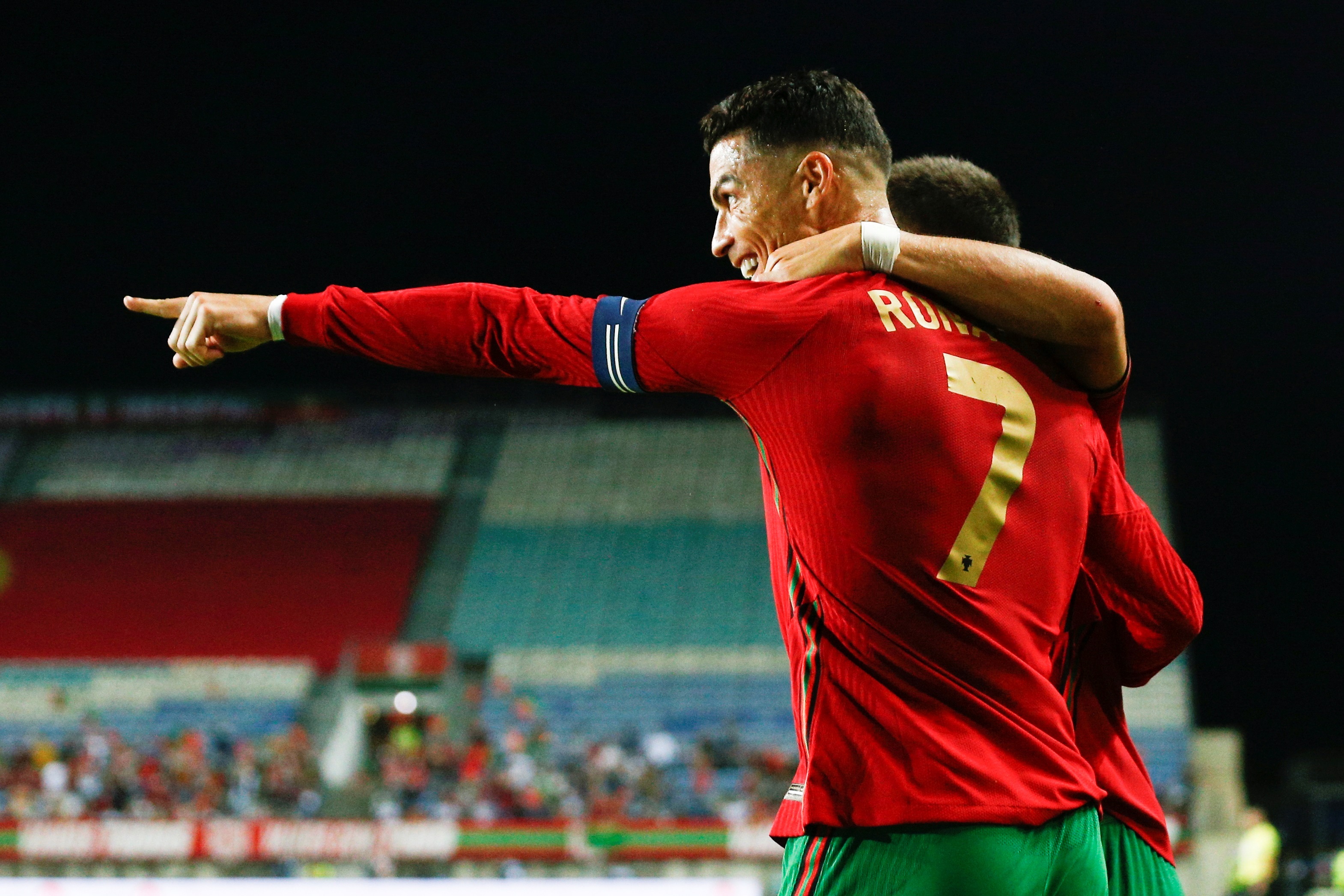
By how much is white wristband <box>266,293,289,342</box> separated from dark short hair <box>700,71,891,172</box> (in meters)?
0.73

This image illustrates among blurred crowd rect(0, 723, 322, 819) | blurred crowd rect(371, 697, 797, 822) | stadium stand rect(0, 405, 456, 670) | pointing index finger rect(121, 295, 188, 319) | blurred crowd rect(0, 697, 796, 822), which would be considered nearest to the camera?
pointing index finger rect(121, 295, 188, 319)

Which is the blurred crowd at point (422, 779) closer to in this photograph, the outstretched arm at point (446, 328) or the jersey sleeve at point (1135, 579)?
the jersey sleeve at point (1135, 579)

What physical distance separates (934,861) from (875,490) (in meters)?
0.49

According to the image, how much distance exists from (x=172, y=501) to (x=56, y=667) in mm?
5092

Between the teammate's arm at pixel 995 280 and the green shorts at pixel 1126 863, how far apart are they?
799 millimetres

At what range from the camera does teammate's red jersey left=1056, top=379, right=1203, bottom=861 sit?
2.10 m

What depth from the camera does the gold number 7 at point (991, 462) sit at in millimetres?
1764

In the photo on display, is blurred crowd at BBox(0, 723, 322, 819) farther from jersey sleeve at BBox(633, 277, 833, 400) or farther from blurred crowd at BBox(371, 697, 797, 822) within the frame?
jersey sleeve at BBox(633, 277, 833, 400)

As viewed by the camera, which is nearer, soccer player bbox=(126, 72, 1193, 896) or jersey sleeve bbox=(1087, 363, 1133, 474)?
soccer player bbox=(126, 72, 1193, 896)

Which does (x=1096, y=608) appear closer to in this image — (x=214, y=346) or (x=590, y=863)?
(x=214, y=346)

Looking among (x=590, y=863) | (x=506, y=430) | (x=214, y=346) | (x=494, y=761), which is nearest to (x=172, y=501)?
(x=506, y=430)

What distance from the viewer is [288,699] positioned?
23328 millimetres

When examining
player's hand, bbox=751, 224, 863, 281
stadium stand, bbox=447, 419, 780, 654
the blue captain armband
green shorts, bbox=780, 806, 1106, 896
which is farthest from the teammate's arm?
stadium stand, bbox=447, 419, 780, 654

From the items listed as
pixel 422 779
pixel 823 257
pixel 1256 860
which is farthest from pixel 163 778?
pixel 823 257
